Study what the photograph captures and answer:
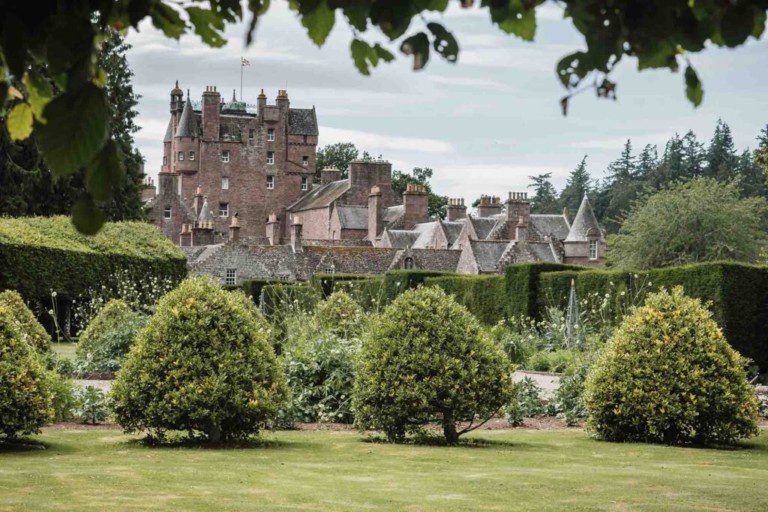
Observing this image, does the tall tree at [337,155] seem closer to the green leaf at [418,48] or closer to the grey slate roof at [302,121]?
the grey slate roof at [302,121]

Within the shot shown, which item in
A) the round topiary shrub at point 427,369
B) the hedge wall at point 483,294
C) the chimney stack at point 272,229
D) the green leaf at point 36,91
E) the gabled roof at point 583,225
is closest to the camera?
the green leaf at point 36,91

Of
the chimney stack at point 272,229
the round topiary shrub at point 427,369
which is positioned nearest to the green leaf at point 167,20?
the round topiary shrub at point 427,369

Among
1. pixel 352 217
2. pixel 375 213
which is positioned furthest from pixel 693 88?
pixel 352 217

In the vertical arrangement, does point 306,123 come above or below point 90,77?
above

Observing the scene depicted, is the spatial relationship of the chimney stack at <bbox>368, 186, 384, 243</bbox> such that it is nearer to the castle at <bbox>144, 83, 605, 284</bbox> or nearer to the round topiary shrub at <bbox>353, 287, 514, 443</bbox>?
the castle at <bbox>144, 83, 605, 284</bbox>

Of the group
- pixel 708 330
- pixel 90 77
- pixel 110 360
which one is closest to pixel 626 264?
pixel 110 360

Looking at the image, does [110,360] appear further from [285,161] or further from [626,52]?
[285,161]

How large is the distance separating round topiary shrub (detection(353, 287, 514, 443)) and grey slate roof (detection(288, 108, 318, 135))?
271 ft

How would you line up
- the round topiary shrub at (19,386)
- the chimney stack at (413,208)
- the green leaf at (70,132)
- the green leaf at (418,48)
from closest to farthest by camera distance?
the green leaf at (70,132) < the green leaf at (418,48) < the round topiary shrub at (19,386) < the chimney stack at (413,208)

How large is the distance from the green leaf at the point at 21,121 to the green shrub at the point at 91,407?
9.79 meters

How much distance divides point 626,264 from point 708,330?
5024 cm

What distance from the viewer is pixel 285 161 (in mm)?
91500

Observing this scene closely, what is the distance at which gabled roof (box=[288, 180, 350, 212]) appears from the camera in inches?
3169

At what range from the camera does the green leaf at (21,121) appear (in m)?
3.12
